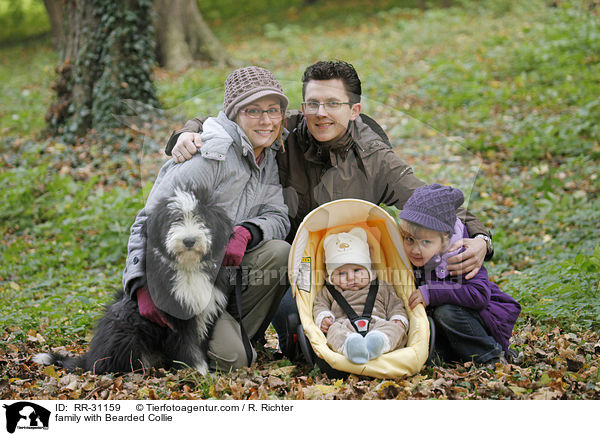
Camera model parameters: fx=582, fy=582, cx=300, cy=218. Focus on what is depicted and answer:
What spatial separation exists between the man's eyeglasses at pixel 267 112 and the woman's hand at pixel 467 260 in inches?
53.8

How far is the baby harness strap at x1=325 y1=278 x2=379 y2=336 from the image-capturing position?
3.46m

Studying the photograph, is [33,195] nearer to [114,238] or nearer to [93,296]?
[114,238]

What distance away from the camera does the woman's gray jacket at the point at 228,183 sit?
11.4 feet

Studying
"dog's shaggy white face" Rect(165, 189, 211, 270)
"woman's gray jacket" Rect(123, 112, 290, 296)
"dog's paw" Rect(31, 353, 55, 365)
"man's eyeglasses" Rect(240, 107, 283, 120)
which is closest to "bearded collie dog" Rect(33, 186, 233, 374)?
"dog's shaggy white face" Rect(165, 189, 211, 270)

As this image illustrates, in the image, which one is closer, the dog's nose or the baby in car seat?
the dog's nose

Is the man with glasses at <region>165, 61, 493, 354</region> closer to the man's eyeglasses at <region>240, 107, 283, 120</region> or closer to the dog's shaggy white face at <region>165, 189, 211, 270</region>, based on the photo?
the man's eyeglasses at <region>240, 107, 283, 120</region>

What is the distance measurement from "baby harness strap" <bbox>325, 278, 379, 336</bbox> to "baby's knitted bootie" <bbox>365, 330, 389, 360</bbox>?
18 cm

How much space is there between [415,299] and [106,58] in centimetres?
607

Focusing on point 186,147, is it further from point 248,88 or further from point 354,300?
point 354,300

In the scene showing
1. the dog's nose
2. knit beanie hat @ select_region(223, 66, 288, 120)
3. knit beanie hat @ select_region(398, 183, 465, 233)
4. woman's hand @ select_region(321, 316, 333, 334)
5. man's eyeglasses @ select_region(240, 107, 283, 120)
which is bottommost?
woman's hand @ select_region(321, 316, 333, 334)

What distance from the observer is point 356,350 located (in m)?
3.20
